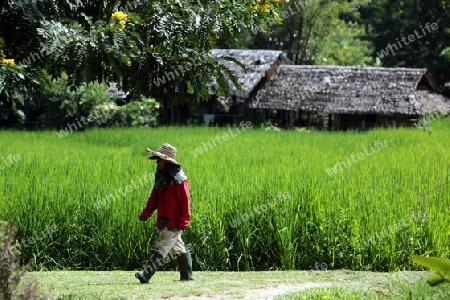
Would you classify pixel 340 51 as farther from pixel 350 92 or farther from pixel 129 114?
pixel 129 114

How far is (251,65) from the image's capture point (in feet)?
111

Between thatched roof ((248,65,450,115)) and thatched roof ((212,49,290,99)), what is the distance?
→ 52 centimetres

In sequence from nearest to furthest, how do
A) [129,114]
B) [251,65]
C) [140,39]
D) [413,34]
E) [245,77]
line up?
[140,39] → [129,114] → [245,77] → [251,65] → [413,34]

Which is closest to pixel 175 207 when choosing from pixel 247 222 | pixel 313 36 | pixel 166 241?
pixel 166 241

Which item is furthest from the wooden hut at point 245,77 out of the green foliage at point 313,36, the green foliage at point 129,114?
the green foliage at point 129,114

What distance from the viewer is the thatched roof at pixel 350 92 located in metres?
30.3

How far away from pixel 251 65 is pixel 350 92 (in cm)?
484

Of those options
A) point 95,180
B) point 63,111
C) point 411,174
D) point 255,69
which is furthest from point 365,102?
point 95,180

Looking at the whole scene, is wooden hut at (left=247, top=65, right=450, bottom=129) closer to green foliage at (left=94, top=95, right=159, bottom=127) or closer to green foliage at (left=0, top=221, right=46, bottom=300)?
green foliage at (left=94, top=95, right=159, bottom=127)

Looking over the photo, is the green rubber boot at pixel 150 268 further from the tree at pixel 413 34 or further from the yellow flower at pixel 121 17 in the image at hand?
the tree at pixel 413 34

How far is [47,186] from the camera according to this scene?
28.6 feet

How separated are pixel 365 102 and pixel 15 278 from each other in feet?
89.6

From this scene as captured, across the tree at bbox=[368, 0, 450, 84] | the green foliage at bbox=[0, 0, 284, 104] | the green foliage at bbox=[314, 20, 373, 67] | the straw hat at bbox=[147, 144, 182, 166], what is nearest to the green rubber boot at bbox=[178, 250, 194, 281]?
the straw hat at bbox=[147, 144, 182, 166]

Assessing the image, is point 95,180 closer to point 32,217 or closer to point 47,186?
point 47,186
